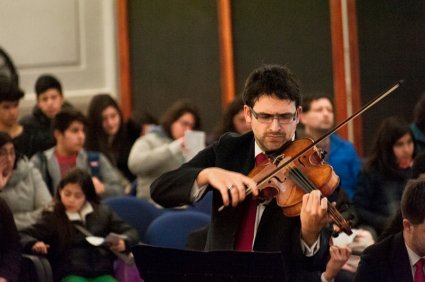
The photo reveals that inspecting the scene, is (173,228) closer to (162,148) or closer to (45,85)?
(162,148)

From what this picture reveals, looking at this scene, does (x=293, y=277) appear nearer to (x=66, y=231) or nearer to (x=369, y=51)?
(x=66, y=231)

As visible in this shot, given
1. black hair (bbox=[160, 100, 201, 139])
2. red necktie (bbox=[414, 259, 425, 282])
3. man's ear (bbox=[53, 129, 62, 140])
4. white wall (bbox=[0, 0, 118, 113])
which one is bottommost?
red necktie (bbox=[414, 259, 425, 282])

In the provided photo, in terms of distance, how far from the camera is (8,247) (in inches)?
203

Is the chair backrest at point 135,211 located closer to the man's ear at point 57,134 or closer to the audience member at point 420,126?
the man's ear at point 57,134

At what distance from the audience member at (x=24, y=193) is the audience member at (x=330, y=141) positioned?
170 centimetres

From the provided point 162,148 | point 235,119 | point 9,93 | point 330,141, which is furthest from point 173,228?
point 9,93

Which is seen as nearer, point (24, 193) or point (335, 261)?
point (335, 261)

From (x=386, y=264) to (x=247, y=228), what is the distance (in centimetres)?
77

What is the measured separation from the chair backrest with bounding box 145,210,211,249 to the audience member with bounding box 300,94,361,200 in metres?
1.01

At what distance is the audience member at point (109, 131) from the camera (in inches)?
284

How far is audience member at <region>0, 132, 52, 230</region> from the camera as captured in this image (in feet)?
19.3

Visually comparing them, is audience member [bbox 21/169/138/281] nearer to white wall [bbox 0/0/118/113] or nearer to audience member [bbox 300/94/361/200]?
audience member [bbox 300/94/361/200]

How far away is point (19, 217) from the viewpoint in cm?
590

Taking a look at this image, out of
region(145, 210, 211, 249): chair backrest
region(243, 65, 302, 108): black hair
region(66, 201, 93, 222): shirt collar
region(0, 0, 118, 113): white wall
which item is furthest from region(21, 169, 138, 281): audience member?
region(0, 0, 118, 113): white wall
